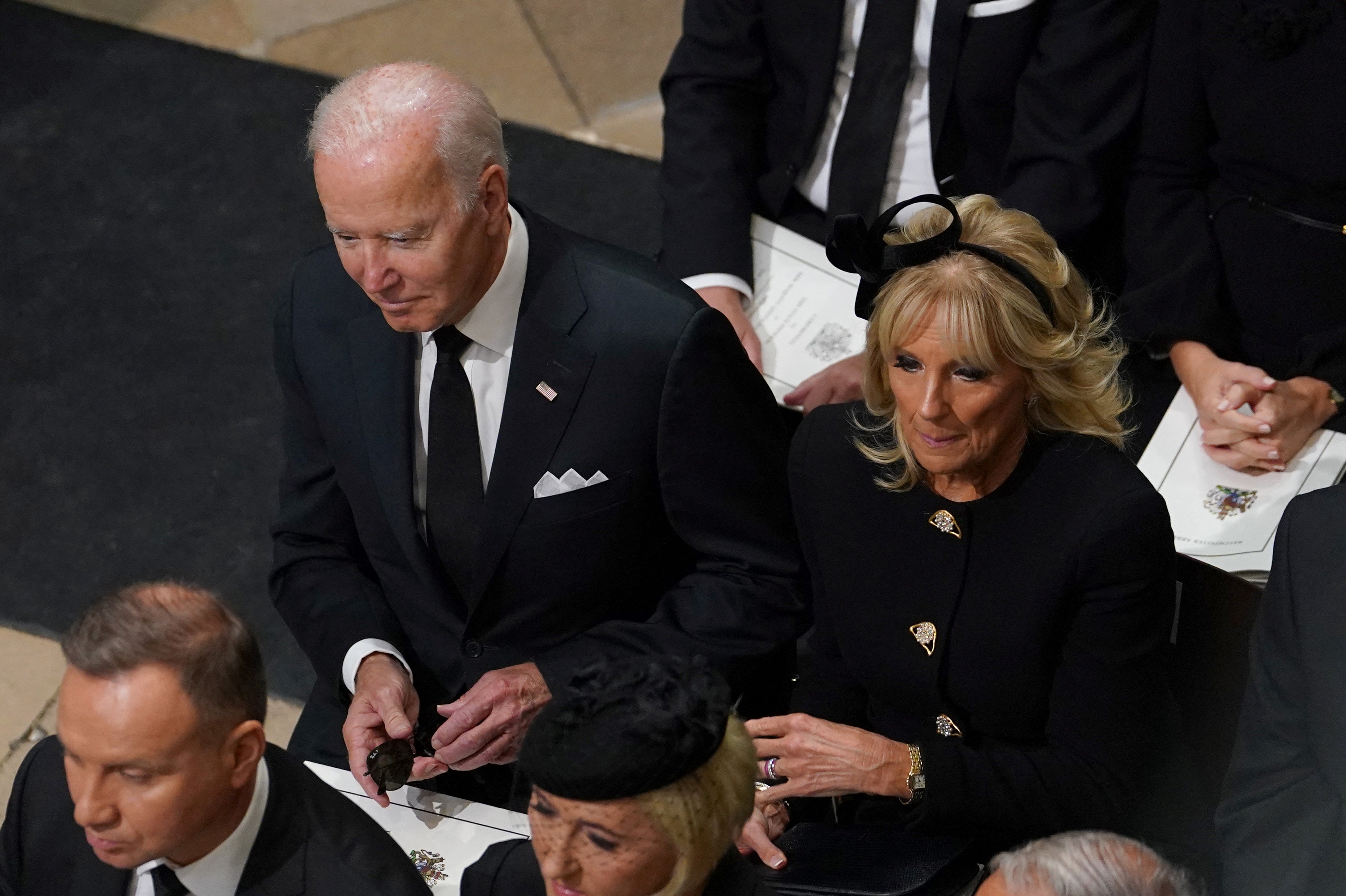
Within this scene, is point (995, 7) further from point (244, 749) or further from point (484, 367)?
point (244, 749)

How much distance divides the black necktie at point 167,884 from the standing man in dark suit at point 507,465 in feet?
1.36

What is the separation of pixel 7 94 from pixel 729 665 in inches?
134

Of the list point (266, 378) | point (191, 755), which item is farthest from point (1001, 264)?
point (266, 378)

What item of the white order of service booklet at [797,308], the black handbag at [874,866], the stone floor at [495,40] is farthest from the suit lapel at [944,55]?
the stone floor at [495,40]

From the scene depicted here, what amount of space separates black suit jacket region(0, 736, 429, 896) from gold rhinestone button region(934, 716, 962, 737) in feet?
2.98

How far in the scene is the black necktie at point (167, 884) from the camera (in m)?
1.89

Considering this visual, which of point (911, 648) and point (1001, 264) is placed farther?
point (911, 648)

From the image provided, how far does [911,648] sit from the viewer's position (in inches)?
96.2

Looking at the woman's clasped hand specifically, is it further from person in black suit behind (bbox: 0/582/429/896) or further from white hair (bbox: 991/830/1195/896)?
person in black suit behind (bbox: 0/582/429/896)

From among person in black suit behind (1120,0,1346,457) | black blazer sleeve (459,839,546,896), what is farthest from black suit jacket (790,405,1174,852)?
black blazer sleeve (459,839,546,896)

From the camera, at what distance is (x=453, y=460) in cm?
251

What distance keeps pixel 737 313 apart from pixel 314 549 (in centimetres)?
95

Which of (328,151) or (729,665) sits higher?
(328,151)

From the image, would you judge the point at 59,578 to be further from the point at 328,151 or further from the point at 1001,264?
the point at 1001,264
